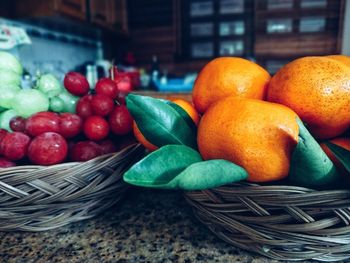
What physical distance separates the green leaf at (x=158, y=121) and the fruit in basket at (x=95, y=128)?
13 centimetres

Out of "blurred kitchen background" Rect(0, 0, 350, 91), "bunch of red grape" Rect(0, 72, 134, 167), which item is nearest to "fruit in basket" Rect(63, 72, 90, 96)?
"bunch of red grape" Rect(0, 72, 134, 167)

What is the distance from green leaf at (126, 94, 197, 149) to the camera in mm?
358

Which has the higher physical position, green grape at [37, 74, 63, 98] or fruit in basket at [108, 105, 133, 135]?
green grape at [37, 74, 63, 98]

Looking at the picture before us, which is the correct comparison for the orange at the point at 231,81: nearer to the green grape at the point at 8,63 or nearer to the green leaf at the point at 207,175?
the green leaf at the point at 207,175

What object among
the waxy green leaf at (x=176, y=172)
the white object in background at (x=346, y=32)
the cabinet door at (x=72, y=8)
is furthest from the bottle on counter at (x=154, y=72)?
the waxy green leaf at (x=176, y=172)

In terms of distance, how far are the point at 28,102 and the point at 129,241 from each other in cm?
29

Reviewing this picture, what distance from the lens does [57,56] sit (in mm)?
2559

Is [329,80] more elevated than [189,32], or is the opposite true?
[189,32]

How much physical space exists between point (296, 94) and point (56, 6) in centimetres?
199

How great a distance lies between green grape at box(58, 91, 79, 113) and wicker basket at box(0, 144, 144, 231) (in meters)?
0.15

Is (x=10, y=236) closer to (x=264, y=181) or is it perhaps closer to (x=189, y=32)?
(x=264, y=181)

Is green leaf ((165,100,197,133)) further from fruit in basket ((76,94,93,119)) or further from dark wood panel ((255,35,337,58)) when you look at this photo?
dark wood panel ((255,35,337,58))

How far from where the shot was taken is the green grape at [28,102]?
492 millimetres

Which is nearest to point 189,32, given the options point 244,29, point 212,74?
point 244,29
